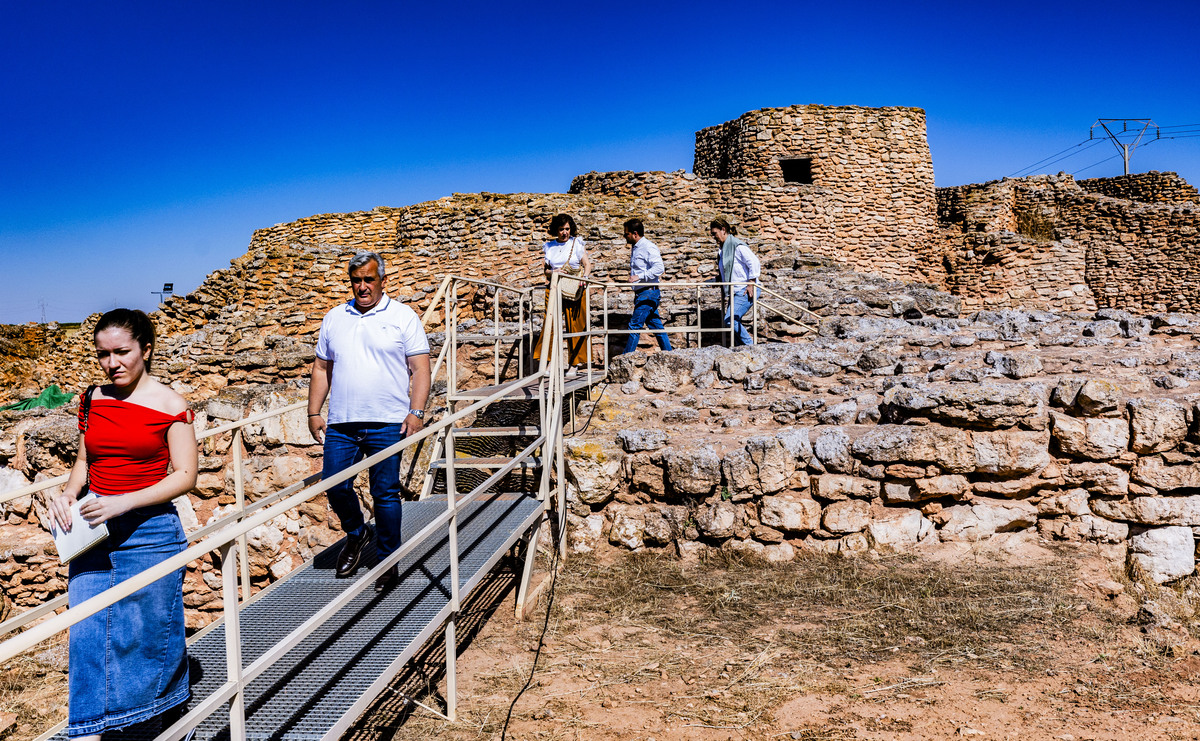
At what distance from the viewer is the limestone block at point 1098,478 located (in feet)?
16.4

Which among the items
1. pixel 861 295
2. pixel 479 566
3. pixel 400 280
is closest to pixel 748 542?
pixel 479 566

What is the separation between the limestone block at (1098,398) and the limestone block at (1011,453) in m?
0.36

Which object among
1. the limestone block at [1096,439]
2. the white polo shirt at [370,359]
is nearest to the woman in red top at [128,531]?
the white polo shirt at [370,359]

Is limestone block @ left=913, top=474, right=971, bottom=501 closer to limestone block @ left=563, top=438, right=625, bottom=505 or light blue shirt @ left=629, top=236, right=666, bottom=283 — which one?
Answer: limestone block @ left=563, top=438, right=625, bottom=505

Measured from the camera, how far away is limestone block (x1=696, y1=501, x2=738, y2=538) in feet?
17.0

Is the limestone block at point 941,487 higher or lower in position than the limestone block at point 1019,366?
lower

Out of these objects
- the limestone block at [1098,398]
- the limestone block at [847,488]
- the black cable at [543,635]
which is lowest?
the black cable at [543,635]

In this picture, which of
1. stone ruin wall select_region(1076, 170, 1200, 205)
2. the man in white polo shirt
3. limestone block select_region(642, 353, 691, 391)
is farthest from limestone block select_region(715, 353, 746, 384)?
stone ruin wall select_region(1076, 170, 1200, 205)

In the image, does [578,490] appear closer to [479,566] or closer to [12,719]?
[479,566]

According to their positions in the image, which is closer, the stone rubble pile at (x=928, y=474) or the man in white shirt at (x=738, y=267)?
the stone rubble pile at (x=928, y=474)

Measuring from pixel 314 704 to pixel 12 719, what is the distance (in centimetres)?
315

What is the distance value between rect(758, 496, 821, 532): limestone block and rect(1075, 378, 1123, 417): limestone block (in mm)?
1928

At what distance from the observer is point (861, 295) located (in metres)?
10.4

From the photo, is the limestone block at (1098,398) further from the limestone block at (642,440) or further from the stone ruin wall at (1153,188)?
the stone ruin wall at (1153,188)
